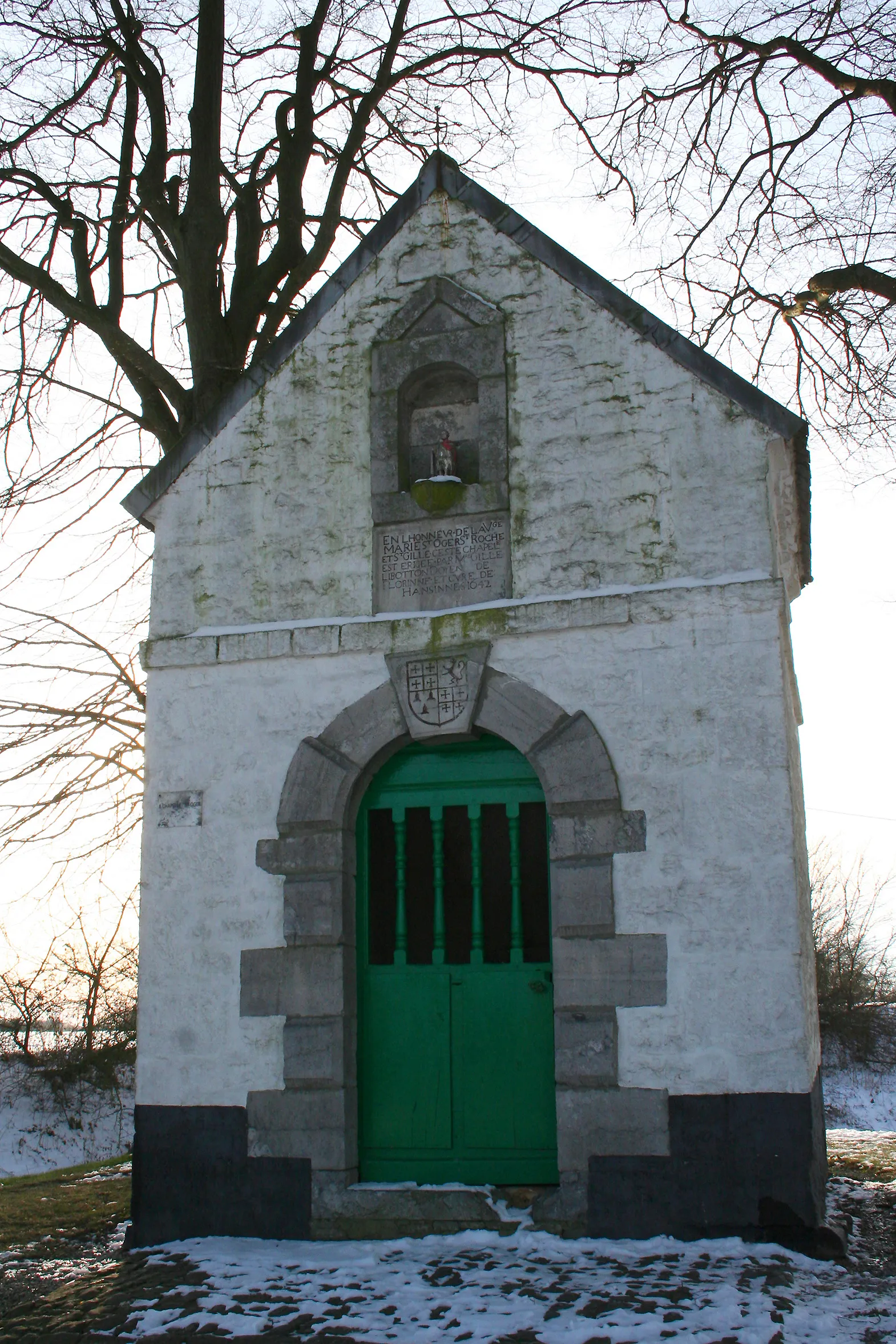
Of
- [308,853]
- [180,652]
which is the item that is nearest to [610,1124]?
[308,853]

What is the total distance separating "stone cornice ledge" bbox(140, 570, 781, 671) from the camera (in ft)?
21.7

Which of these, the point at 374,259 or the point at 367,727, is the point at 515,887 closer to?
the point at 367,727

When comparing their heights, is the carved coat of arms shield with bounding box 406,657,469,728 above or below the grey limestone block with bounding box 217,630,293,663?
below

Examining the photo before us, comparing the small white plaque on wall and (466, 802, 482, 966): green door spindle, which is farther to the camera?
the small white plaque on wall

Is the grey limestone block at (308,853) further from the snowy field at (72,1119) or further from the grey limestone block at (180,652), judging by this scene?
the snowy field at (72,1119)

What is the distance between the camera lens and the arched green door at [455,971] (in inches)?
256

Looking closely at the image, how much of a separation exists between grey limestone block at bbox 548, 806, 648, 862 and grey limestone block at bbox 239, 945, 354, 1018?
1.37 meters

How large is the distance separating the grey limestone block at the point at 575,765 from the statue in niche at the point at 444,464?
1.62 meters

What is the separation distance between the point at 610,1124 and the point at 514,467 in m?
3.68

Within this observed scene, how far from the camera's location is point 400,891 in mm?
6891

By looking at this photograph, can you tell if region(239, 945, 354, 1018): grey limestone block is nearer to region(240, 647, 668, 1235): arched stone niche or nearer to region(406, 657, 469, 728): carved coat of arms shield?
region(240, 647, 668, 1235): arched stone niche

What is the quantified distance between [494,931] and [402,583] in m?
2.09

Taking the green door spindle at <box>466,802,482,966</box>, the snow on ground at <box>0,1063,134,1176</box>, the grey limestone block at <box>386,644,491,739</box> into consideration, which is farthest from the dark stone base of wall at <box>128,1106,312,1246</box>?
the snow on ground at <box>0,1063,134,1176</box>

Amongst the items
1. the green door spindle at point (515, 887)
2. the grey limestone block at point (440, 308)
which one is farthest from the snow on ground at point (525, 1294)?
the grey limestone block at point (440, 308)
